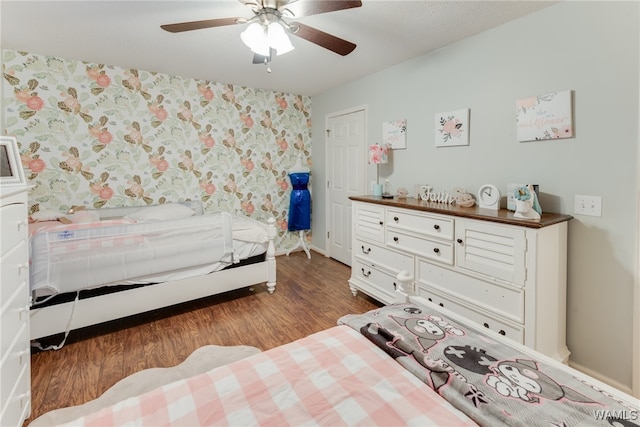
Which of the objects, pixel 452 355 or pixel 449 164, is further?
pixel 449 164

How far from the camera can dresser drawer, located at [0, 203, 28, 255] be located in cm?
127

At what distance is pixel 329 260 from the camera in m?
4.40

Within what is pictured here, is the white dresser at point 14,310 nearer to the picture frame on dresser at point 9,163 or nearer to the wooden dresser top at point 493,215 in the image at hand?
the picture frame on dresser at point 9,163

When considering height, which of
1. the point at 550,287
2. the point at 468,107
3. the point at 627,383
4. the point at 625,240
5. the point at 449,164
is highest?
the point at 468,107

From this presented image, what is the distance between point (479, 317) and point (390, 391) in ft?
4.88

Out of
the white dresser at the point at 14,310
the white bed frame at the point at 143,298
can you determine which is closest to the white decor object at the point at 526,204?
the white bed frame at the point at 143,298

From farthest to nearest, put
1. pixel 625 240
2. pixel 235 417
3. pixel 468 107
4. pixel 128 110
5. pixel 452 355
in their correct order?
1. pixel 128 110
2. pixel 468 107
3. pixel 625 240
4. pixel 452 355
5. pixel 235 417

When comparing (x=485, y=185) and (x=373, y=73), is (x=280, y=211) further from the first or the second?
(x=485, y=185)

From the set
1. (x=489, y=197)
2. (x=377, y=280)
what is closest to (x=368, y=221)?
(x=377, y=280)

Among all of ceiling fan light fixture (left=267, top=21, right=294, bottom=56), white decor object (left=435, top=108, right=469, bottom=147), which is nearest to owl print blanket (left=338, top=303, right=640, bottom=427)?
ceiling fan light fixture (left=267, top=21, right=294, bottom=56)

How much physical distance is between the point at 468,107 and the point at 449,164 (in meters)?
0.48

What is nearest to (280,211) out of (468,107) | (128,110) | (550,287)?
(128,110)

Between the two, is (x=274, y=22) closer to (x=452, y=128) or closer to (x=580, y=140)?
(x=452, y=128)

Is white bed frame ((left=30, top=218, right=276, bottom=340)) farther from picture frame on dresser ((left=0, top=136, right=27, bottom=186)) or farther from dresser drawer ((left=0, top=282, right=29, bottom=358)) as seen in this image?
picture frame on dresser ((left=0, top=136, right=27, bottom=186))
